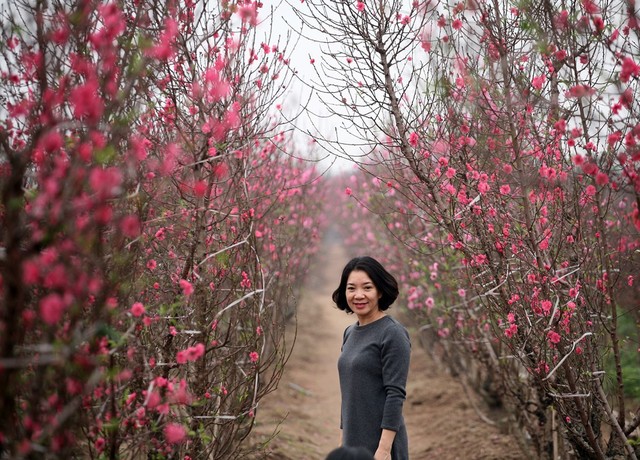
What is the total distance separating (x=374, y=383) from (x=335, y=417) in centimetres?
609

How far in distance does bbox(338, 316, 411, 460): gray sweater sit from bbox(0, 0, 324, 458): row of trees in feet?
1.86

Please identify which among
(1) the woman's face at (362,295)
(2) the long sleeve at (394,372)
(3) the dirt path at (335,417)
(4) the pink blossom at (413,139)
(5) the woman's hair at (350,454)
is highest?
(4) the pink blossom at (413,139)

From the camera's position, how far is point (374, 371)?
9.74 feet

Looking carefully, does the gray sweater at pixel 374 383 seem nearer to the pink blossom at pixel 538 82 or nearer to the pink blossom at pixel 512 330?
the pink blossom at pixel 512 330

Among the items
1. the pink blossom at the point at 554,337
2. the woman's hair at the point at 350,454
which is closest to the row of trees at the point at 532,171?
the pink blossom at the point at 554,337

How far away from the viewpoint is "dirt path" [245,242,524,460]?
636 centimetres

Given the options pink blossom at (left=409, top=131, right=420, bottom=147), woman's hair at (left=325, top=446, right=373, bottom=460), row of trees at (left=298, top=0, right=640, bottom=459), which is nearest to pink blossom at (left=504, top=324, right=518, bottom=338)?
row of trees at (left=298, top=0, right=640, bottom=459)

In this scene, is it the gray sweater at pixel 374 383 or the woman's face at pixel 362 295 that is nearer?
the gray sweater at pixel 374 383

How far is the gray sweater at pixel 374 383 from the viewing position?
114 inches

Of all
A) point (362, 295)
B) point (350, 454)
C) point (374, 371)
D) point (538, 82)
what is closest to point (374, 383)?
point (374, 371)

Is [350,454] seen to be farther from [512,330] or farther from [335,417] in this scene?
[335,417]

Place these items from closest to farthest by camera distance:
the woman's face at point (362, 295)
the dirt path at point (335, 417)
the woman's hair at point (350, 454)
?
the woman's hair at point (350, 454), the woman's face at point (362, 295), the dirt path at point (335, 417)

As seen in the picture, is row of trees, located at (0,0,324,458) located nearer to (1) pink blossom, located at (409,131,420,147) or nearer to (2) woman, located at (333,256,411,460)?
(2) woman, located at (333,256,411,460)

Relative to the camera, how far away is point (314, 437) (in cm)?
741
